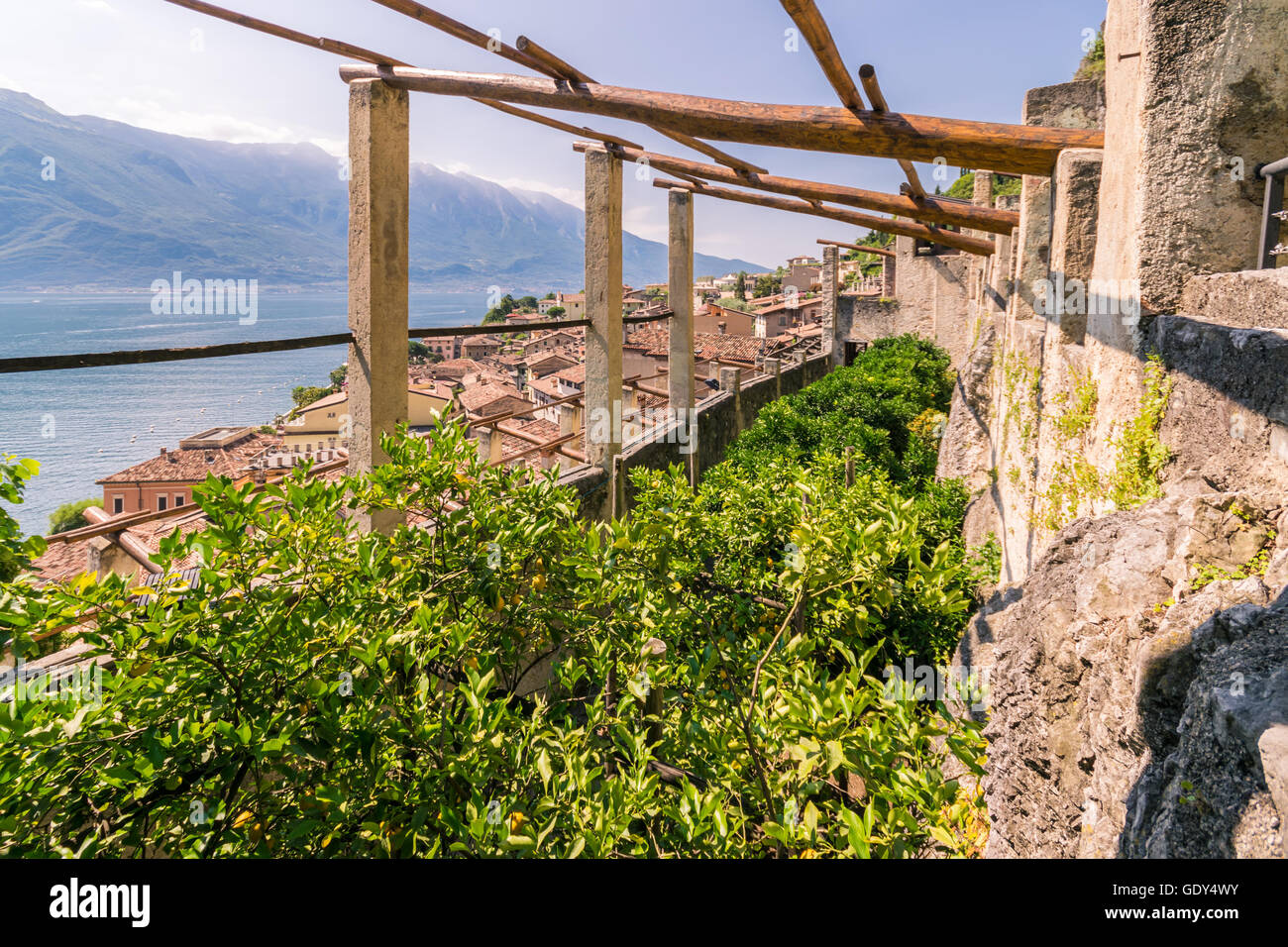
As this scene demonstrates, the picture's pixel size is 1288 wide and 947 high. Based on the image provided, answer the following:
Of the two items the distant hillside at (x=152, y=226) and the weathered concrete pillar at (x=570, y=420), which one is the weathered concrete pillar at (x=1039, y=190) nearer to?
→ the weathered concrete pillar at (x=570, y=420)

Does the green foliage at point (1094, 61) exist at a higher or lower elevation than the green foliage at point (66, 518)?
higher

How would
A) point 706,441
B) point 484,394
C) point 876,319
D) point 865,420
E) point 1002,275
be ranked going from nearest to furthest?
1. point 1002,275
2. point 706,441
3. point 865,420
4. point 484,394
5. point 876,319

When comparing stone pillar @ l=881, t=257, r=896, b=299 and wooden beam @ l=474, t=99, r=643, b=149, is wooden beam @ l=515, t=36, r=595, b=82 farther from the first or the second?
stone pillar @ l=881, t=257, r=896, b=299

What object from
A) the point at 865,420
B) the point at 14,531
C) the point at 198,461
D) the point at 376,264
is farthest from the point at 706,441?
the point at 198,461

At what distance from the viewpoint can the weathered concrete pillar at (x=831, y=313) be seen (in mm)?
26484

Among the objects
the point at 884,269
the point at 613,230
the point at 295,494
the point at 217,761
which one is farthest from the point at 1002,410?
the point at 884,269

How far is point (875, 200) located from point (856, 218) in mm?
1368

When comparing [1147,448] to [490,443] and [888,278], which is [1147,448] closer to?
[490,443]

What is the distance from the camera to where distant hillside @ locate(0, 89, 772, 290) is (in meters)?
83.0

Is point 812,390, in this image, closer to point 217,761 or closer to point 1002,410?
point 1002,410

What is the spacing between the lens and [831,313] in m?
27.3

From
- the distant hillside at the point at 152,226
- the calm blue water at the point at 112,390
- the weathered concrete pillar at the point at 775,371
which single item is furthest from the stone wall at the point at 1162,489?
the distant hillside at the point at 152,226

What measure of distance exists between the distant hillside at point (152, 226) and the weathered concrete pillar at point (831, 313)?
27.1 meters

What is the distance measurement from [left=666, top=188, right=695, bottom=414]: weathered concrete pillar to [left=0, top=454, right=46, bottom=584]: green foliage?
8685 mm
